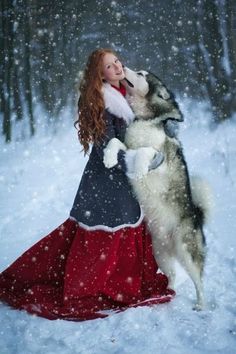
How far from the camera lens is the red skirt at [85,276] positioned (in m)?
3.19

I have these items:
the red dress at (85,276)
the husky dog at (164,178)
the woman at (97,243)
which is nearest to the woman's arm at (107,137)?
the woman at (97,243)

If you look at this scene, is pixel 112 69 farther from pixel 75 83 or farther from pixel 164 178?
pixel 75 83

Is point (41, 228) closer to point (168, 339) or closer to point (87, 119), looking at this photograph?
point (87, 119)

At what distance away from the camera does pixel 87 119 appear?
3.15 metres

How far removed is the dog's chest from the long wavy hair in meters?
0.21

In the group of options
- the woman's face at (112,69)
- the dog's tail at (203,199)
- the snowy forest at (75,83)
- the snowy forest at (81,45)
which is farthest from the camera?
the snowy forest at (81,45)

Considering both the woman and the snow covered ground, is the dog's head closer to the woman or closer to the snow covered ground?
the woman

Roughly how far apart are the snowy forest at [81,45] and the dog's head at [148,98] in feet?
19.4

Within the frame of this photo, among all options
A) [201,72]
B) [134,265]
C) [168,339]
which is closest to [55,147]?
[201,72]

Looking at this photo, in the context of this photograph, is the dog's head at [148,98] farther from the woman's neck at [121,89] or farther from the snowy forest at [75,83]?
the snowy forest at [75,83]

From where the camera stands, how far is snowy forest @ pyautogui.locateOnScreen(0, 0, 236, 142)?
915cm

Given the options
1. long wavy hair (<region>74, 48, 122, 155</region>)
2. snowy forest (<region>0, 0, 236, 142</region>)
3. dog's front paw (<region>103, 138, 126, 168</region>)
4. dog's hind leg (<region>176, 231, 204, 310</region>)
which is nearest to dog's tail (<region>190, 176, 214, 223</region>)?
dog's hind leg (<region>176, 231, 204, 310</region>)

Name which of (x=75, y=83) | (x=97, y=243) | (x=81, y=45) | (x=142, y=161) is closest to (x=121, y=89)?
(x=142, y=161)

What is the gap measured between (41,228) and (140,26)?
602 centimetres
